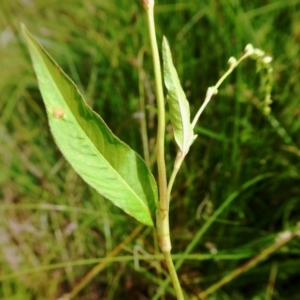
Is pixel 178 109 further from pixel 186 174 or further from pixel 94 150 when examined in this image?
pixel 186 174

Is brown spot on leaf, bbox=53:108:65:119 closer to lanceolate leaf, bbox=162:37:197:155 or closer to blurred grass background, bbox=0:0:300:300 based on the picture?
lanceolate leaf, bbox=162:37:197:155

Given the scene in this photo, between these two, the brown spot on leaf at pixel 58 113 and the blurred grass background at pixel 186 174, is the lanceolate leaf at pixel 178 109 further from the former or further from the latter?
the blurred grass background at pixel 186 174

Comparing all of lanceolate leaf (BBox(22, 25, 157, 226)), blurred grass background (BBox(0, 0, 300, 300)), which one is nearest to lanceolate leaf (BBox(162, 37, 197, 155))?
lanceolate leaf (BBox(22, 25, 157, 226))

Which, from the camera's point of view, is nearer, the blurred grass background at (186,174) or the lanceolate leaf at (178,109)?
the lanceolate leaf at (178,109)

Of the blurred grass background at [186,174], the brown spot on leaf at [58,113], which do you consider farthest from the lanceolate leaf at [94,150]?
the blurred grass background at [186,174]

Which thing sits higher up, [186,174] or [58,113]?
[58,113]

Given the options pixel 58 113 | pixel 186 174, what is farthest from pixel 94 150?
pixel 186 174
